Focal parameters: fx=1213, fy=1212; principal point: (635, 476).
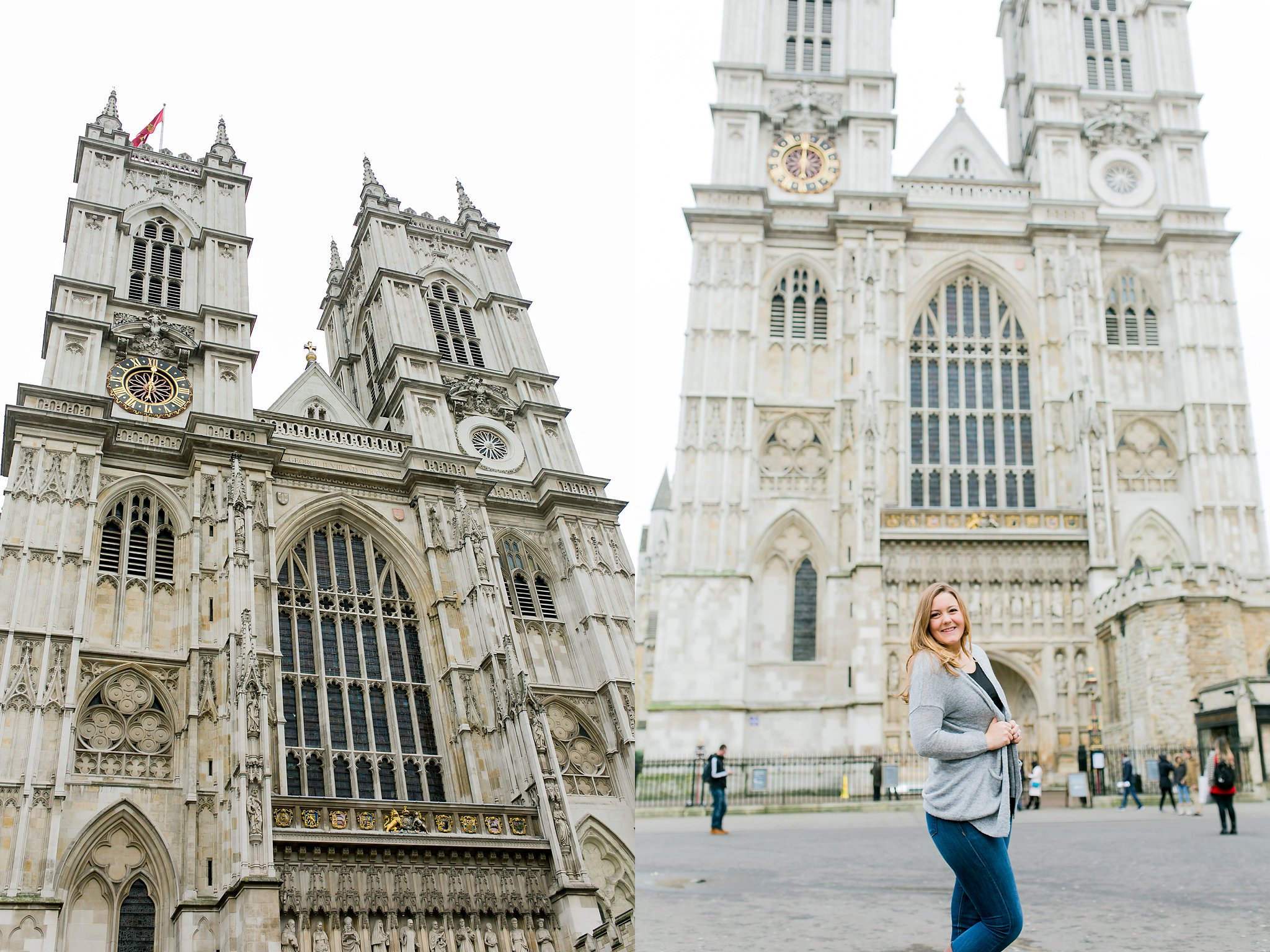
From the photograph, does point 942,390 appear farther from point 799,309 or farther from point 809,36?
point 809,36

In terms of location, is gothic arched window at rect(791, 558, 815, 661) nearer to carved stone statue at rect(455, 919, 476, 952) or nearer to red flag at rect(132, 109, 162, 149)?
carved stone statue at rect(455, 919, 476, 952)

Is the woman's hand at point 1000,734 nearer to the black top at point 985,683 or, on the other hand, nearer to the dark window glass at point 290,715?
the black top at point 985,683

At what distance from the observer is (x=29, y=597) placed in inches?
822

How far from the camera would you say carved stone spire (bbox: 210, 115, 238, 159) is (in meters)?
32.6

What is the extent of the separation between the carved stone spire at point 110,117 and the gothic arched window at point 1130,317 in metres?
28.5

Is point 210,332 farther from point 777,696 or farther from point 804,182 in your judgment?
point 804,182

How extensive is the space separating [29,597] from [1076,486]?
86.0ft

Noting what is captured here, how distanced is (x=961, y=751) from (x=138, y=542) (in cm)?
2246

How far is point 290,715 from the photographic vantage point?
22000 mm

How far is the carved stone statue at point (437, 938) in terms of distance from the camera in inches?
692

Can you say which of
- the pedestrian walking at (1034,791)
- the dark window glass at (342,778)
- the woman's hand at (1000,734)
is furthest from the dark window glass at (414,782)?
the woman's hand at (1000,734)

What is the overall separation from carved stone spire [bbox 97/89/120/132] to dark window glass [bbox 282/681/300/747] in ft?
55.6

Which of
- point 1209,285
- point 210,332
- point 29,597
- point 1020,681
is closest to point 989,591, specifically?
point 1020,681

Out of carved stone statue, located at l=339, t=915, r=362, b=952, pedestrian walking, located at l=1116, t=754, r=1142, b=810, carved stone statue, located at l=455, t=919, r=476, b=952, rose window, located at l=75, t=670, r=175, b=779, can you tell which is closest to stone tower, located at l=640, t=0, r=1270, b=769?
pedestrian walking, located at l=1116, t=754, r=1142, b=810
